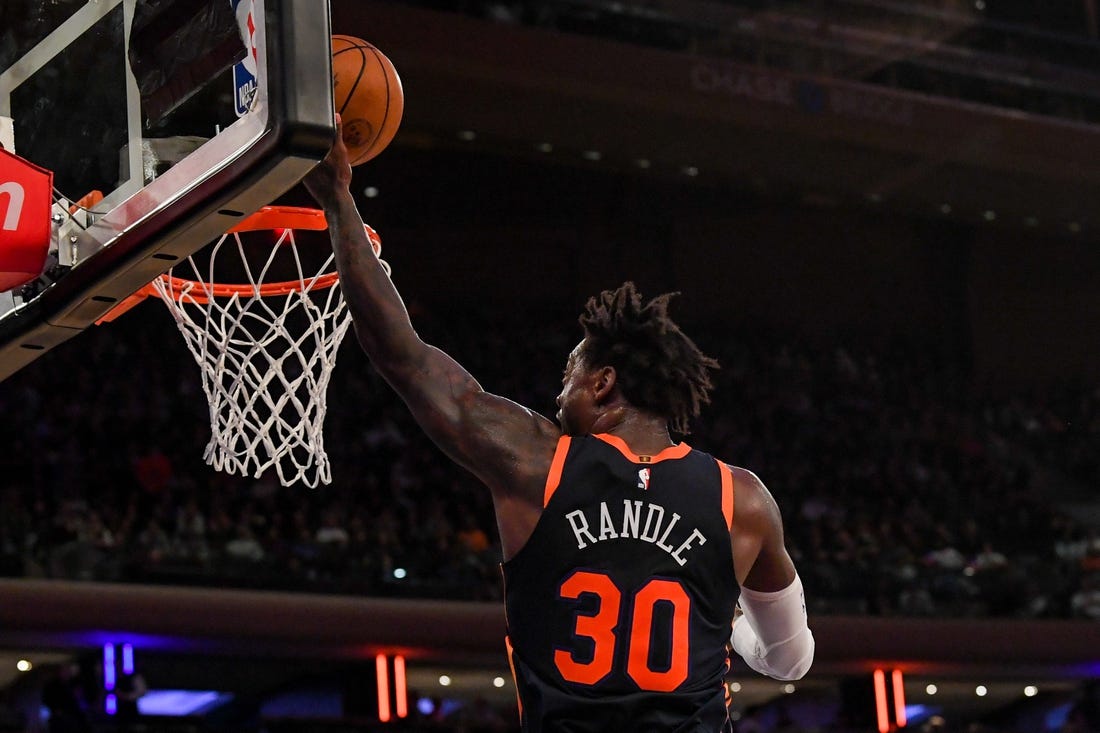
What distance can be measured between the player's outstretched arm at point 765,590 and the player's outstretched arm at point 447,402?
397 mm

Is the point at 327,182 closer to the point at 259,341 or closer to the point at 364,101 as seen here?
the point at 364,101

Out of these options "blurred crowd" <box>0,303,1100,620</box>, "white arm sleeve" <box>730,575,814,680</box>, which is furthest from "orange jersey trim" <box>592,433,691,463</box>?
"blurred crowd" <box>0,303,1100,620</box>

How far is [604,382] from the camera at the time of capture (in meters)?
2.95

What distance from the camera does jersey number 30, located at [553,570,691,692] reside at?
268 centimetres

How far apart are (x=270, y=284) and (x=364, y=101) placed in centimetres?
102

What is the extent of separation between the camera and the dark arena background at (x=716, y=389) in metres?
11.3

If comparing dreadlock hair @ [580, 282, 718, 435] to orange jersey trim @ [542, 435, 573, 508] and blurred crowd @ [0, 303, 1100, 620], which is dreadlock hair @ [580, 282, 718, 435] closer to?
orange jersey trim @ [542, 435, 573, 508]

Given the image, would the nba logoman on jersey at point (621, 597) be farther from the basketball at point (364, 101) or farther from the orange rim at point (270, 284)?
the orange rim at point (270, 284)

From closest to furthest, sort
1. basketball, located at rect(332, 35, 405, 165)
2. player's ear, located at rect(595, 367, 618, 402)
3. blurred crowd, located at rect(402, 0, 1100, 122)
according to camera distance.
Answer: player's ear, located at rect(595, 367, 618, 402) < basketball, located at rect(332, 35, 405, 165) < blurred crowd, located at rect(402, 0, 1100, 122)

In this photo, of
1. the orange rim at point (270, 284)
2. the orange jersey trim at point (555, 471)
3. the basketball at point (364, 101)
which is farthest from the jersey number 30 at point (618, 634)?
the orange rim at point (270, 284)

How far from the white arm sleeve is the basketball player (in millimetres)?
101

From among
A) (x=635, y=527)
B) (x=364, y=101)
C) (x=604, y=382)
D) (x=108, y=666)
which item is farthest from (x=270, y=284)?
(x=108, y=666)

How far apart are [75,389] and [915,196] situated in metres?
10.5

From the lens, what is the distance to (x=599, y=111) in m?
15.2
